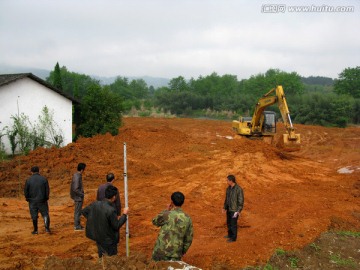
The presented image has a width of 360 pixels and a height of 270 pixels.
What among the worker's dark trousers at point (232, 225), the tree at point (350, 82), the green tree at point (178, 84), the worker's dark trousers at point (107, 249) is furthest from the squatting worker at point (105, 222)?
the green tree at point (178, 84)

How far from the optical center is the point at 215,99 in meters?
66.5

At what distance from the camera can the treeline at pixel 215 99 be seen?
957 inches

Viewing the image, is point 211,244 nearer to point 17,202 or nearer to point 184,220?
point 184,220

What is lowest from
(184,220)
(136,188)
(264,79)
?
(136,188)

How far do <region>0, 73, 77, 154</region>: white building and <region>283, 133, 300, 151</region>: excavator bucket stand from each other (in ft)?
41.5

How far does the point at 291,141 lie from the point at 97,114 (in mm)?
12470

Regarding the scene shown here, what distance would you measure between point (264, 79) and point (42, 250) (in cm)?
8104

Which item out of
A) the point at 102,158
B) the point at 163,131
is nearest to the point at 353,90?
the point at 163,131

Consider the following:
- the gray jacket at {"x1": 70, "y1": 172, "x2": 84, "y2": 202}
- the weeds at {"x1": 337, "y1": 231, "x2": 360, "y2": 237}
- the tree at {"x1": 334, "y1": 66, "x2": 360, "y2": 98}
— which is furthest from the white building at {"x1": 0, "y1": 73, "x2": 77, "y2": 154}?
the tree at {"x1": 334, "y1": 66, "x2": 360, "y2": 98}

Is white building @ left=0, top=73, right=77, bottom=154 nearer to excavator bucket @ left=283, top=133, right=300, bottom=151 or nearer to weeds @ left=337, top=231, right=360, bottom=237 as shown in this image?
excavator bucket @ left=283, top=133, right=300, bottom=151

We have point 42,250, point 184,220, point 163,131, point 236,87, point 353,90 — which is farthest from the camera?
point 236,87

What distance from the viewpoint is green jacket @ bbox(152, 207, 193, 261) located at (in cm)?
556

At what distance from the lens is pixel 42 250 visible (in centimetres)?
805

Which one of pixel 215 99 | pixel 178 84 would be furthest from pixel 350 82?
pixel 178 84
